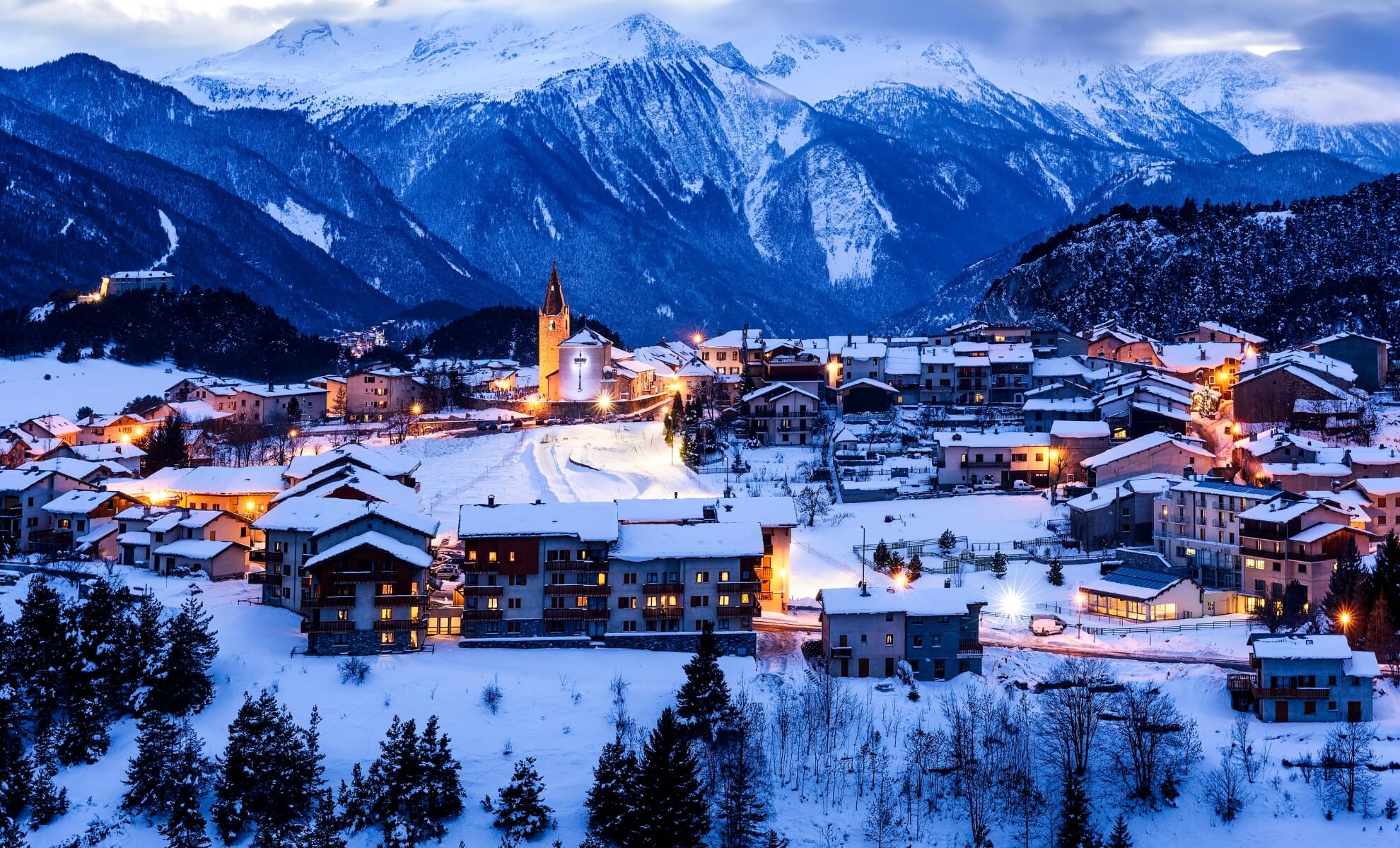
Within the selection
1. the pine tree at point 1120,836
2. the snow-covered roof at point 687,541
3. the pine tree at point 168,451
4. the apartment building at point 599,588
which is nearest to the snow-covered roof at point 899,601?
the apartment building at point 599,588

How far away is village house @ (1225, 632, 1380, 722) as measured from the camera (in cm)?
4741

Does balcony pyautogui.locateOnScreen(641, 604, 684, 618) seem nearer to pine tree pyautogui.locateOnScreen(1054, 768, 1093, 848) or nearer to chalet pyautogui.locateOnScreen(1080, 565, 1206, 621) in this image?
pine tree pyautogui.locateOnScreen(1054, 768, 1093, 848)

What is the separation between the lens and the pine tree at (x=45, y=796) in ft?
145

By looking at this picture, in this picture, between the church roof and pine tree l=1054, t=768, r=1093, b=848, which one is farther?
the church roof

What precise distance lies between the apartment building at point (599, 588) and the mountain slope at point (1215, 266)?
7681 cm

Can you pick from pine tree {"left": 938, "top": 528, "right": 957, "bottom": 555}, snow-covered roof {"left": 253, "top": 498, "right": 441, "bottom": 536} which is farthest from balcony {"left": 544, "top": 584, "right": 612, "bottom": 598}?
pine tree {"left": 938, "top": 528, "right": 957, "bottom": 555}

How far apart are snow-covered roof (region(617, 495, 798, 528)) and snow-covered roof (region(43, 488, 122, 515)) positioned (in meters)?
25.4

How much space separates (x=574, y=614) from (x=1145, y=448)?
30.8 metres

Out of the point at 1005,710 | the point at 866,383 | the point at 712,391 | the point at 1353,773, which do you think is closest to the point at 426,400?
the point at 712,391

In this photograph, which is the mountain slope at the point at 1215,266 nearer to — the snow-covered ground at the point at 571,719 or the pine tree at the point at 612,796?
the snow-covered ground at the point at 571,719

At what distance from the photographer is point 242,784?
1710 inches

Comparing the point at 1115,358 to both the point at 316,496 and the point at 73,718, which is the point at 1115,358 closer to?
the point at 316,496

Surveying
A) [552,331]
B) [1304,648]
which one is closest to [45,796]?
[1304,648]

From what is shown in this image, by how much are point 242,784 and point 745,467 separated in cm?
3892
